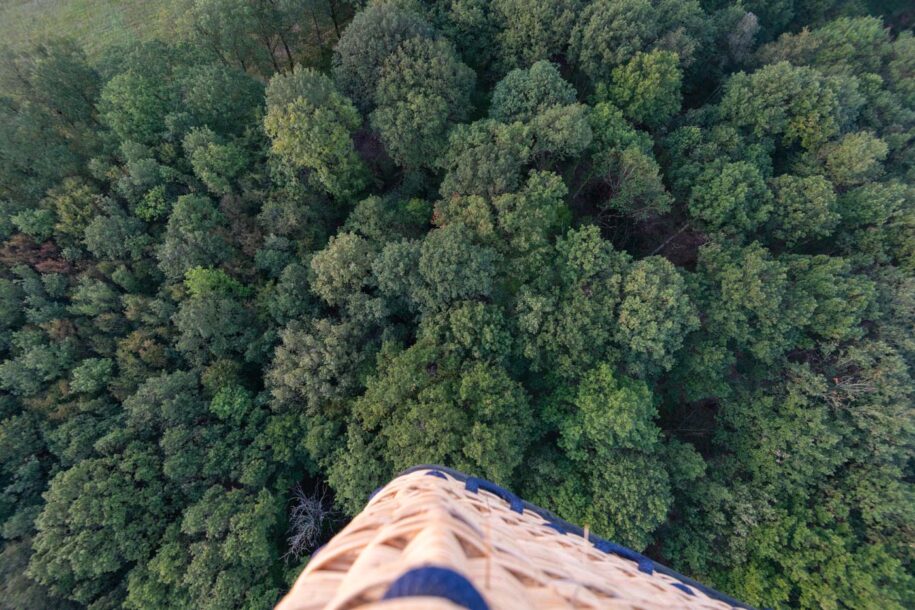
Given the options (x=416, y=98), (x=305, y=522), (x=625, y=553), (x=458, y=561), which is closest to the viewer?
(x=458, y=561)

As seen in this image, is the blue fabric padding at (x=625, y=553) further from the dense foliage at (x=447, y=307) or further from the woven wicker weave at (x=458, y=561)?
the dense foliage at (x=447, y=307)

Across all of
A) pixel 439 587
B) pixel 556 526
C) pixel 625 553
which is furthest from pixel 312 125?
pixel 439 587

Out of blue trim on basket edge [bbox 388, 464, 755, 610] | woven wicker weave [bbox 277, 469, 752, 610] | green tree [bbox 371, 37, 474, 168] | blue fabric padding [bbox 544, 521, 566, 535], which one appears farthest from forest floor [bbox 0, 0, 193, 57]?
blue fabric padding [bbox 544, 521, 566, 535]

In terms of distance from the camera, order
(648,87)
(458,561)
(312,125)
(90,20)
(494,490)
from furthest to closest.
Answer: (90,20)
(648,87)
(312,125)
(494,490)
(458,561)

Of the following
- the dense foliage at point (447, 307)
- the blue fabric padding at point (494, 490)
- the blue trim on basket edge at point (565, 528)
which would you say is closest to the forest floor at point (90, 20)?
the dense foliage at point (447, 307)

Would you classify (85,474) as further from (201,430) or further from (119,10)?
(119,10)

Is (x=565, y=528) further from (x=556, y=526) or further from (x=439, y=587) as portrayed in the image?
(x=439, y=587)

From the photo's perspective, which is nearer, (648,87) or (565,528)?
(565,528)
